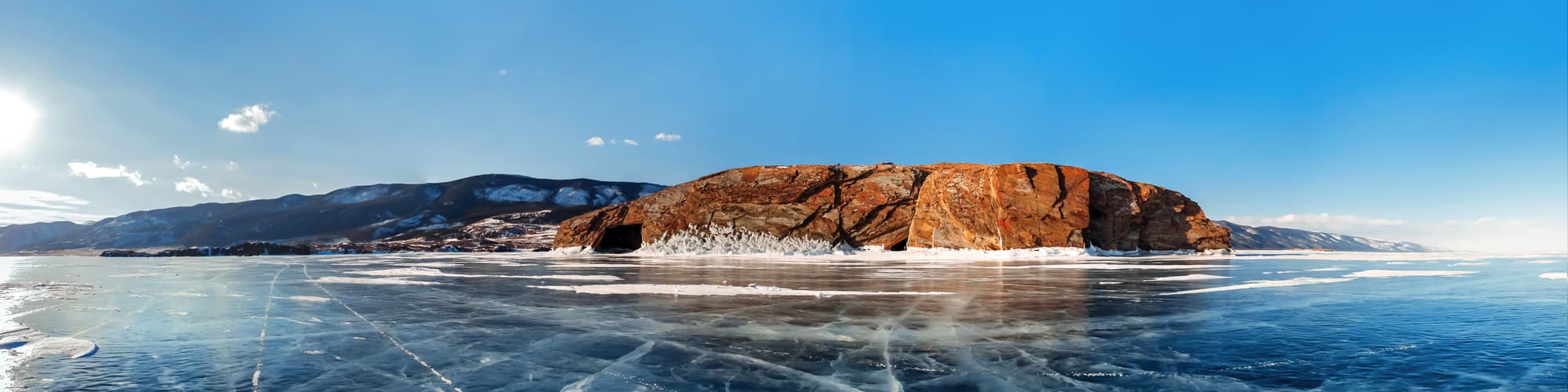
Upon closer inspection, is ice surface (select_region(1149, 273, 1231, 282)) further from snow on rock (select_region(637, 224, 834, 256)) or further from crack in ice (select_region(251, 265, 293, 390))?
snow on rock (select_region(637, 224, 834, 256))

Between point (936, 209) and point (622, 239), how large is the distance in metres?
33.5

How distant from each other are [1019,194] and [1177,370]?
41.8 m

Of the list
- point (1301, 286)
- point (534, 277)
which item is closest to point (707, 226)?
point (534, 277)

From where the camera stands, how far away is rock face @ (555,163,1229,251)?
→ 1799 inches

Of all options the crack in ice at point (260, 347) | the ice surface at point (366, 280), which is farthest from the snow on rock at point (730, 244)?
the crack in ice at point (260, 347)

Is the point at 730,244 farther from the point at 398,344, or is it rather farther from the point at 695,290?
the point at 398,344

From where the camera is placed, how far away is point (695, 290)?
15.2m

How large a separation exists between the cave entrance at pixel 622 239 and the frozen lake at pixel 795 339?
5013 cm

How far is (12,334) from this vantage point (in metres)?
8.73

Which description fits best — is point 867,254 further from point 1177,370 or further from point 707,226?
point 1177,370

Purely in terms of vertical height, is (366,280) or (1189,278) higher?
(1189,278)

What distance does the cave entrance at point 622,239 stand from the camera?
6569cm

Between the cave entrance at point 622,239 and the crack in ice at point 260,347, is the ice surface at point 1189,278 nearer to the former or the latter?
the crack in ice at point 260,347

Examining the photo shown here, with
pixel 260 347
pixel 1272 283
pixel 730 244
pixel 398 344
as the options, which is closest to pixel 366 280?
pixel 260 347
